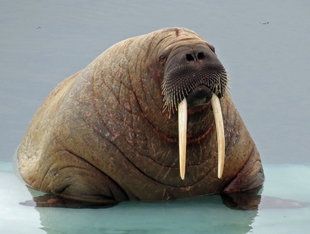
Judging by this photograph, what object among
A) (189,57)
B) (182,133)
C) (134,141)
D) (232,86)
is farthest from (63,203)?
(232,86)

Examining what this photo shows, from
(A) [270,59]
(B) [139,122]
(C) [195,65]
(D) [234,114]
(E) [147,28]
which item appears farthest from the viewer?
(E) [147,28]

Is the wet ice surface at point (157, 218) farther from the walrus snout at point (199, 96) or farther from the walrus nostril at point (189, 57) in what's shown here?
the walrus nostril at point (189, 57)

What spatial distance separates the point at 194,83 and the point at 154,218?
1274 mm

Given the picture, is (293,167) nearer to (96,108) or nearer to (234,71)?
(96,108)

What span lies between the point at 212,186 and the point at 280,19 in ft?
31.5

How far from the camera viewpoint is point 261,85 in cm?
1328

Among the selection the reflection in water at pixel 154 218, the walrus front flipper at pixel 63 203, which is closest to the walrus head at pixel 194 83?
the reflection in water at pixel 154 218

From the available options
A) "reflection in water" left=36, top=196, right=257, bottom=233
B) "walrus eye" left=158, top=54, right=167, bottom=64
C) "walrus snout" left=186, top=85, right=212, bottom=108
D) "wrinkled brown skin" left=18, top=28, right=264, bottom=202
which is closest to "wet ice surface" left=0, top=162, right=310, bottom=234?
"reflection in water" left=36, top=196, right=257, bottom=233

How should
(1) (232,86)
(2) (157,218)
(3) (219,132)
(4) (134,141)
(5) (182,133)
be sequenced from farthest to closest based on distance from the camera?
1. (1) (232,86)
2. (4) (134,141)
3. (2) (157,218)
4. (3) (219,132)
5. (5) (182,133)

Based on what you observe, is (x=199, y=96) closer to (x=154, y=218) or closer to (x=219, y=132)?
(x=219, y=132)

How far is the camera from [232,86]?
43.0 feet

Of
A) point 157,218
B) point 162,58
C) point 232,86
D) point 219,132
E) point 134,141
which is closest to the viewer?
point 219,132

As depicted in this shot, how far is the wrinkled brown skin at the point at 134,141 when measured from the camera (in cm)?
774

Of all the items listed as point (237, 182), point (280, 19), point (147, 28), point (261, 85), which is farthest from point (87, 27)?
point (237, 182)
